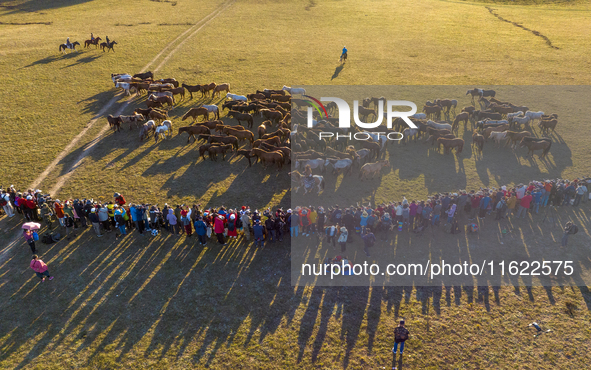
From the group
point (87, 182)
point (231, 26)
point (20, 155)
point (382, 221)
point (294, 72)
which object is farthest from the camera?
point (231, 26)

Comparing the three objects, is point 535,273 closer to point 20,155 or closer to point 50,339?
point 50,339

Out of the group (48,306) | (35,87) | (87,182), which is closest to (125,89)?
(35,87)

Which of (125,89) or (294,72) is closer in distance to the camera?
(125,89)

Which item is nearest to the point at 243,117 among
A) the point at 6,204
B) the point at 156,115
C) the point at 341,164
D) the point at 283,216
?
the point at 156,115

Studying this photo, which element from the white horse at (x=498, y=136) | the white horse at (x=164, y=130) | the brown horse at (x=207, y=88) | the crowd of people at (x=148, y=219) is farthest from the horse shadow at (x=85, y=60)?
the white horse at (x=498, y=136)

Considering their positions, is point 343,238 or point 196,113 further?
point 196,113

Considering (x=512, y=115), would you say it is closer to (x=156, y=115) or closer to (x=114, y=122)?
(x=156, y=115)

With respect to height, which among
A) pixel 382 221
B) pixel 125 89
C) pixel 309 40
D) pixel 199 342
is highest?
pixel 309 40

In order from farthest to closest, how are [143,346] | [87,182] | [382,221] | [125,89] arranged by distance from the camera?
[125,89] < [87,182] < [382,221] < [143,346]
